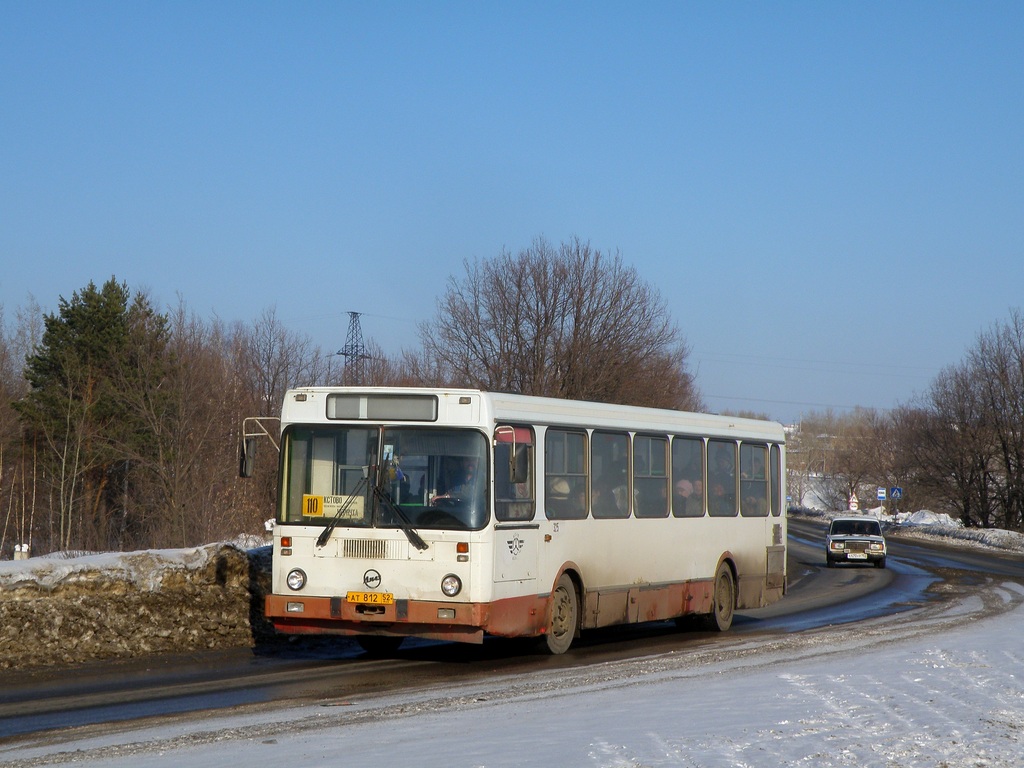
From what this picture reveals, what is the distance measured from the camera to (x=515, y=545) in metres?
12.7

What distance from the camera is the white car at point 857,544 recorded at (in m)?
36.7

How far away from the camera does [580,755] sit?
23.5 feet

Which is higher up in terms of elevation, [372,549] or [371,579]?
[372,549]

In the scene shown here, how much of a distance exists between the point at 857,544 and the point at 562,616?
2498 cm

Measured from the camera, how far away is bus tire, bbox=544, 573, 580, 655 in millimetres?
13594

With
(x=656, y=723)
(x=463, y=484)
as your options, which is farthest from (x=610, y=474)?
(x=656, y=723)

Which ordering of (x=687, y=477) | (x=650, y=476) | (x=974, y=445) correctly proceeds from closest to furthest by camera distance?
(x=650, y=476), (x=687, y=477), (x=974, y=445)

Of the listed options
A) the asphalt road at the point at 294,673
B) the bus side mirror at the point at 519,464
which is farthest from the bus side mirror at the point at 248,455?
the bus side mirror at the point at 519,464

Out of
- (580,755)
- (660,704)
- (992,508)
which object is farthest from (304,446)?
(992,508)

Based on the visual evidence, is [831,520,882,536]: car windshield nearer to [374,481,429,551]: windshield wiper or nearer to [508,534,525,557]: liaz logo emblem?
[508,534,525,557]: liaz logo emblem

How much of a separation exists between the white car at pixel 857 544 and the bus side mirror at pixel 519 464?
26062 mm

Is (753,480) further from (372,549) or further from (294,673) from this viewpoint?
(294,673)

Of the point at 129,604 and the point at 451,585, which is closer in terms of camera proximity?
the point at 451,585

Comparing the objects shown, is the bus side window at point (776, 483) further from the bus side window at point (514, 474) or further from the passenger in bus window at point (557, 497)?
the bus side window at point (514, 474)
